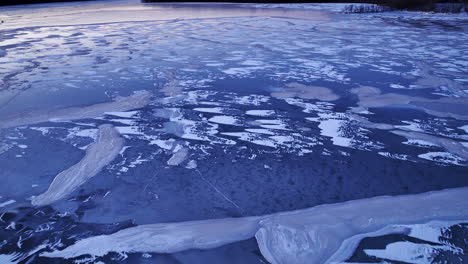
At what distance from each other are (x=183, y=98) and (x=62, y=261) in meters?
2.21

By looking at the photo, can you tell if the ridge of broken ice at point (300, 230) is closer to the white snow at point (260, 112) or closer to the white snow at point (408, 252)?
the white snow at point (408, 252)

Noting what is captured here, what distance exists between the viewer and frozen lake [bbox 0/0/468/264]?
4.92ft

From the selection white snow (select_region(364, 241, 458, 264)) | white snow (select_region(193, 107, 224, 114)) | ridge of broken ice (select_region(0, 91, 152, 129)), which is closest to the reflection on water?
ridge of broken ice (select_region(0, 91, 152, 129))

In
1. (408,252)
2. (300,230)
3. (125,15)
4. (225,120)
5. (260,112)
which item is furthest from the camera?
(125,15)

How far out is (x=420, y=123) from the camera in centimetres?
267

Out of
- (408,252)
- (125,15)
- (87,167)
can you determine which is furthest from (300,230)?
(125,15)

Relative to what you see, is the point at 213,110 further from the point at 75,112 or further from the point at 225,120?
the point at 75,112

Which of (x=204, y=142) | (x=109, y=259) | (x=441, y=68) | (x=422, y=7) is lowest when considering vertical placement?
(x=109, y=259)

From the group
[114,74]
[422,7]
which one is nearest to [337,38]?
[114,74]

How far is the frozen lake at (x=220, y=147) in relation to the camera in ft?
4.92

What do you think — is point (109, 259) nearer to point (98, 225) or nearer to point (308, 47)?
point (98, 225)

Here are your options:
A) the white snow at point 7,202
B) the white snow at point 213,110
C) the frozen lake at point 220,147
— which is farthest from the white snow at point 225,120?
the white snow at point 7,202

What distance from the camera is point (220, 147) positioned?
229cm

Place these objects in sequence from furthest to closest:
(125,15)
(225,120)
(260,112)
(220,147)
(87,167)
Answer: (125,15) < (260,112) < (225,120) < (220,147) < (87,167)
